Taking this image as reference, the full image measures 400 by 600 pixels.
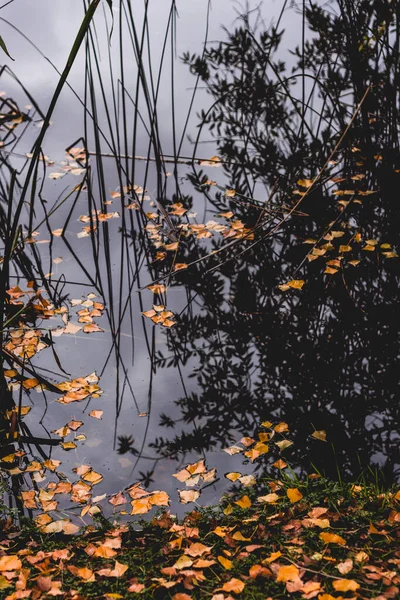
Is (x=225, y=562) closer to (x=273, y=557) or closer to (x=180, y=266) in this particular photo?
(x=273, y=557)

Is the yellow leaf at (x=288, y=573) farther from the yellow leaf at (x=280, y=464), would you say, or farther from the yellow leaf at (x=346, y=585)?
the yellow leaf at (x=280, y=464)

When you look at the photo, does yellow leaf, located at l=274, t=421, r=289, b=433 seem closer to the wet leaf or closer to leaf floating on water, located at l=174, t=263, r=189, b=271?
the wet leaf

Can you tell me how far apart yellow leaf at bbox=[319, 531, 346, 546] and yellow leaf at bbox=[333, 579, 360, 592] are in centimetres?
13

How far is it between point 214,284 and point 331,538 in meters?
1.19

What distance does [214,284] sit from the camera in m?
2.48

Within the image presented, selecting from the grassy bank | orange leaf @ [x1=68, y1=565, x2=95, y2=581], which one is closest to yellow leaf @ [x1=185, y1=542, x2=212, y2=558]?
the grassy bank

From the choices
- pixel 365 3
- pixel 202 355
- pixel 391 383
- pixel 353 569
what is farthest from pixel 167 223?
pixel 353 569

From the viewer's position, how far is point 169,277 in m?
2.50

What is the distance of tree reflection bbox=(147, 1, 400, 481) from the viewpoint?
6.29 ft

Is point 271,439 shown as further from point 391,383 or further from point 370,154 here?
point 370,154

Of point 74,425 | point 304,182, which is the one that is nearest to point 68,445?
point 74,425

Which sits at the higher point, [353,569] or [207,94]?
[207,94]

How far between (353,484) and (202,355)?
67 cm

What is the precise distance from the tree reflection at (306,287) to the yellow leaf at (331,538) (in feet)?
0.96
